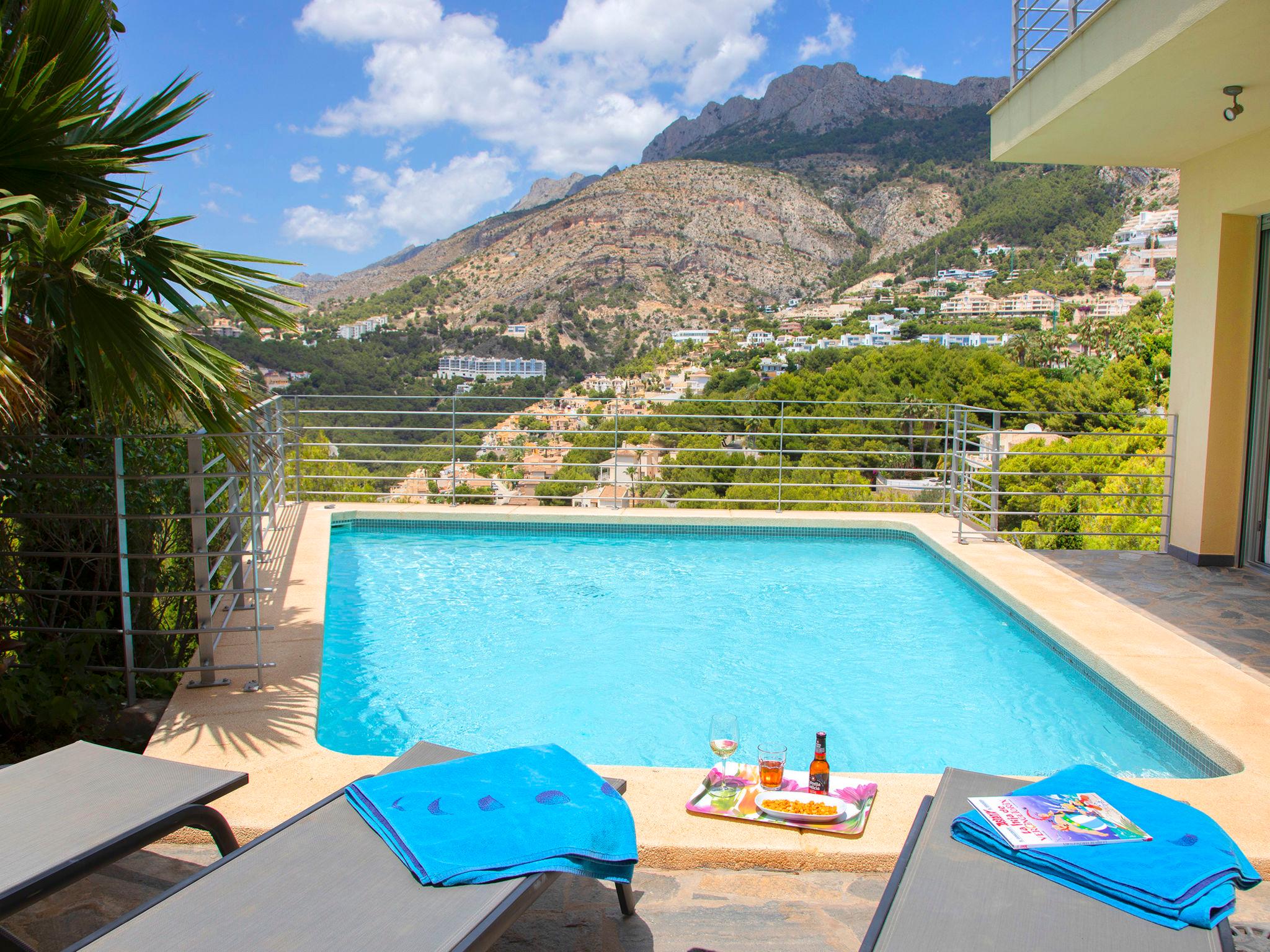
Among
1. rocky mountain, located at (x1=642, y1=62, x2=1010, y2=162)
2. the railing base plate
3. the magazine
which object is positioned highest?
rocky mountain, located at (x1=642, y1=62, x2=1010, y2=162)

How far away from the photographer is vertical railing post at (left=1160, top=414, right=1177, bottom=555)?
6.88 meters

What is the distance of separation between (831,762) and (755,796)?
109 cm

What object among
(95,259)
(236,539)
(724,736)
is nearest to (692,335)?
(236,539)

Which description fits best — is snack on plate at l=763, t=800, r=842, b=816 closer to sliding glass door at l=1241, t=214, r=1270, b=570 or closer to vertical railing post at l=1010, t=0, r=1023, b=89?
sliding glass door at l=1241, t=214, r=1270, b=570

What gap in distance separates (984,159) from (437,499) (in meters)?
49.2

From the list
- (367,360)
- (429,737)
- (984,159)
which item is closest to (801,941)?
(429,737)

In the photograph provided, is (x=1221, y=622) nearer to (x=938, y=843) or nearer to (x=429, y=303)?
(x=938, y=843)

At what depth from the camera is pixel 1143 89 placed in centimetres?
498

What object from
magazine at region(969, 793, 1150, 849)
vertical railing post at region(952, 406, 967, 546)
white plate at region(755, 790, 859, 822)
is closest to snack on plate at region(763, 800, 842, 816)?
white plate at region(755, 790, 859, 822)

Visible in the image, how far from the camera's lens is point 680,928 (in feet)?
7.67

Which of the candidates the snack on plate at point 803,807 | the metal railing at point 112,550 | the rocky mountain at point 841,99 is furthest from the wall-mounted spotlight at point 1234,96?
the rocky mountain at point 841,99

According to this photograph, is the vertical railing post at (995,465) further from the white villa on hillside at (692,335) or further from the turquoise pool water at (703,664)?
the white villa on hillside at (692,335)

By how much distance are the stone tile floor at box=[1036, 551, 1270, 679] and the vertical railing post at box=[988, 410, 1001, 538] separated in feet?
1.82

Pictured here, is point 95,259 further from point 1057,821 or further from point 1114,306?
point 1114,306
